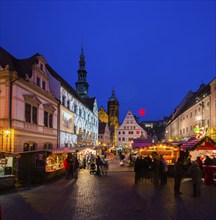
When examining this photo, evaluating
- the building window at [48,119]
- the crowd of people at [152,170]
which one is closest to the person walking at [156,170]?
the crowd of people at [152,170]

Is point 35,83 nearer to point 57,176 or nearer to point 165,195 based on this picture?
point 57,176

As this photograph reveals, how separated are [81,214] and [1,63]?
17.6 metres

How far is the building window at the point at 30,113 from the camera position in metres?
26.1

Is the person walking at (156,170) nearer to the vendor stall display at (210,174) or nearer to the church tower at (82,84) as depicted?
the vendor stall display at (210,174)

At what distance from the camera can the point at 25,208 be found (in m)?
11.6

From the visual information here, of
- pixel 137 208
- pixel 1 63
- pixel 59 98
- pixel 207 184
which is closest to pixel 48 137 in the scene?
pixel 59 98

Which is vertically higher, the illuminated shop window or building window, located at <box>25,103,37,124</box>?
building window, located at <box>25,103,37,124</box>

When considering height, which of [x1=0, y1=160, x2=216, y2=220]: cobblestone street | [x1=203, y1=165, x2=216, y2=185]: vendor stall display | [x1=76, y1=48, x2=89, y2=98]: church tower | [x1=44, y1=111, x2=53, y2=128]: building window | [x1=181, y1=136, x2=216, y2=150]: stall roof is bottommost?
[x1=0, y1=160, x2=216, y2=220]: cobblestone street

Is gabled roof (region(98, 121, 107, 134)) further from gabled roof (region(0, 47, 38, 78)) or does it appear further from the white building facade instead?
gabled roof (region(0, 47, 38, 78))

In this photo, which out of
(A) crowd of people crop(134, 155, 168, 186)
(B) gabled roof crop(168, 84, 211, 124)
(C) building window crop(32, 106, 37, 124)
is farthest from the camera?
(B) gabled roof crop(168, 84, 211, 124)

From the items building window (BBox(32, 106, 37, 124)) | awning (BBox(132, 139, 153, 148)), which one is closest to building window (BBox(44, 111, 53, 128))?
building window (BBox(32, 106, 37, 124))

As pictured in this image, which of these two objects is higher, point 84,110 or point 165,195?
point 84,110

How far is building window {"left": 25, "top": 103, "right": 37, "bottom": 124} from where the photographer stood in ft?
85.7

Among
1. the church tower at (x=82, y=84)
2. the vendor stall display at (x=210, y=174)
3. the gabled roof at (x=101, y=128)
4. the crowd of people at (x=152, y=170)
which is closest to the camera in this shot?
the vendor stall display at (x=210, y=174)
